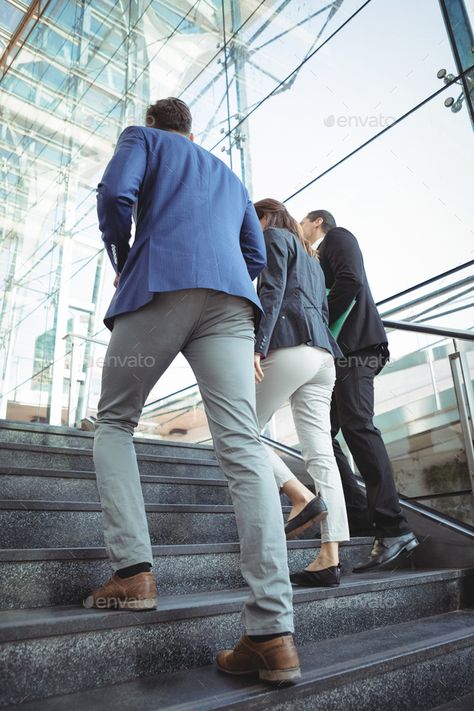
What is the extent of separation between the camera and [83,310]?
7918 mm

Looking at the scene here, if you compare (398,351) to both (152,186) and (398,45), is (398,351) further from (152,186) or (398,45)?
(398,45)

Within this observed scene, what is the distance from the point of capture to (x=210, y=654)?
1.41 meters

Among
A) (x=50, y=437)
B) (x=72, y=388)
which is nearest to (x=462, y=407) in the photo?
(x=50, y=437)

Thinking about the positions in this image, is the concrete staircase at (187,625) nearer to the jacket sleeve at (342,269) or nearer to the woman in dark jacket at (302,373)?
the woman in dark jacket at (302,373)

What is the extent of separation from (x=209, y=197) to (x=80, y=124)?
29.1 feet

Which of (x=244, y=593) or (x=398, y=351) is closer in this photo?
(x=244, y=593)

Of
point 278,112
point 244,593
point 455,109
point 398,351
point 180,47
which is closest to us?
point 244,593

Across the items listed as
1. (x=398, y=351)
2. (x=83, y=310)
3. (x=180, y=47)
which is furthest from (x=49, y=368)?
(x=398, y=351)

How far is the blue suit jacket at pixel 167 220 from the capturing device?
4.59ft

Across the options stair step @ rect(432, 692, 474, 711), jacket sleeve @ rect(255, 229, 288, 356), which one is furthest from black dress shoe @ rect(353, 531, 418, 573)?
jacket sleeve @ rect(255, 229, 288, 356)

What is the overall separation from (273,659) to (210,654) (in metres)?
0.30

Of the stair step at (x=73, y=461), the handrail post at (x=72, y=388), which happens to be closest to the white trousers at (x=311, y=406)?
the stair step at (x=73, y=461)

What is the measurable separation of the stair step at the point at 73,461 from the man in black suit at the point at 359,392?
762 millimetres

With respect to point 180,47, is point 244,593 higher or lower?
→ lower
